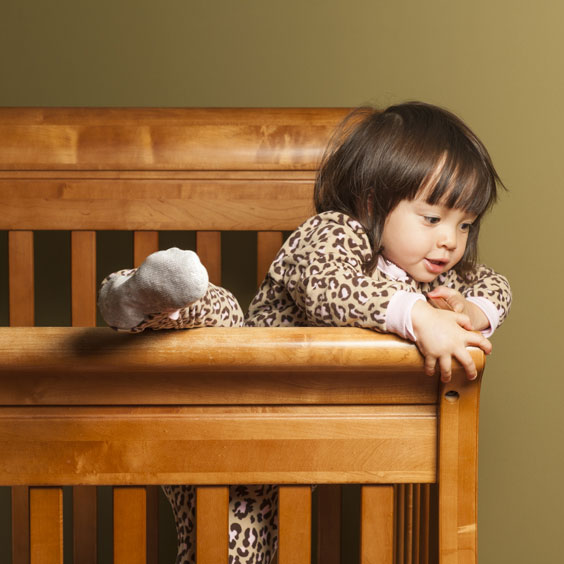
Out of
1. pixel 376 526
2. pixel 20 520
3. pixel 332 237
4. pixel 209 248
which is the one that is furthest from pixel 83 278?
pixel 376 526

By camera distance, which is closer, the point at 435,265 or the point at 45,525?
the point at 45,525

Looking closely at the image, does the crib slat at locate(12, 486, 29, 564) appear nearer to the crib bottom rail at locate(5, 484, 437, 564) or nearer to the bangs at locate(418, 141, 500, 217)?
the crib bottom rail at locate(5, 484, 437, 564)

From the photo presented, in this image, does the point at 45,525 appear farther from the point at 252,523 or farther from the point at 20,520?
the point at 20,520

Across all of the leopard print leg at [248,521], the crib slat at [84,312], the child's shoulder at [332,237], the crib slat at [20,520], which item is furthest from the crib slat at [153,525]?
the child's shoulder at [332,237]

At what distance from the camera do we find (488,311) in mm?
990

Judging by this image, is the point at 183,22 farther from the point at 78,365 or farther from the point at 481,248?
the point at 78,365

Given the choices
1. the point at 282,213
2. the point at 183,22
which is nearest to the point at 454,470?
the point at 282,213

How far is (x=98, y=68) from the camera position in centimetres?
142

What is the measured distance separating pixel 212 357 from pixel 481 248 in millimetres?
931

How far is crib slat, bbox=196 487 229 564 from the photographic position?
70cm

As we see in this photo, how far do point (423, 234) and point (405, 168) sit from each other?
8 centimetres

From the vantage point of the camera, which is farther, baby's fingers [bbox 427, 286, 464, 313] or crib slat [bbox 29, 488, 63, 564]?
baby's fingers [bbox 427, 286, 464, 313]

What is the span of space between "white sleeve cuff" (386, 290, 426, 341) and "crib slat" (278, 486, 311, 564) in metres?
0.16

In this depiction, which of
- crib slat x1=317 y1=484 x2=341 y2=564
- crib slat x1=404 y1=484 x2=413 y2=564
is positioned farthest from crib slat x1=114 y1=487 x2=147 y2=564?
crib slat x1=317 y1=484 x2=341 y2=564
